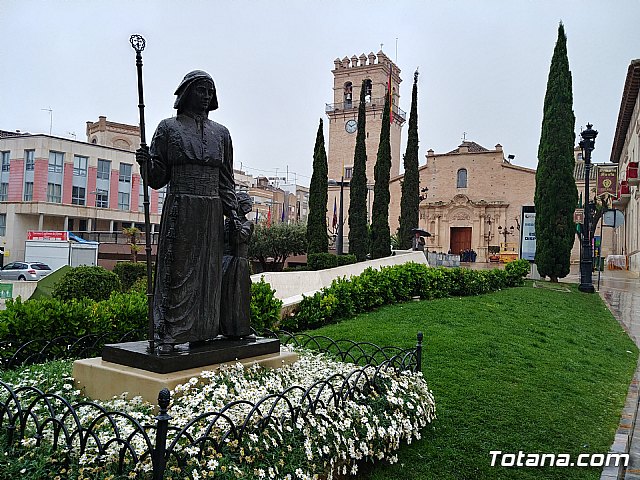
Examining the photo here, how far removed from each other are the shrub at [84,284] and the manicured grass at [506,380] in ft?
15.5

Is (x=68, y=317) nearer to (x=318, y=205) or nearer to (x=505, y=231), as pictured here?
(x=318, y=205)

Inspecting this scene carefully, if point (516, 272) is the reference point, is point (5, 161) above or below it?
above

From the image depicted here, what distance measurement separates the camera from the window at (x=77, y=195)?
4269 centimetres

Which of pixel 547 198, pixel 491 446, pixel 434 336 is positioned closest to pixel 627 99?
pixel 547 198

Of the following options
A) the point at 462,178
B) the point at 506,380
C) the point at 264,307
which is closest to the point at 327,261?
the point at 264,307

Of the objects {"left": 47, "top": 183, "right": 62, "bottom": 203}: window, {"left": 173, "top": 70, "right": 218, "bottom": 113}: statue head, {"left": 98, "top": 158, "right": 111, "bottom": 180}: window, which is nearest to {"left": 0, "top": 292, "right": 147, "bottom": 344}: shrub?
{"left": 173, "top": 70, "right": 218, "bottom": 113}: statue head

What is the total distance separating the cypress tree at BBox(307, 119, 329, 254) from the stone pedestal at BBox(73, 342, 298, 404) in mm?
24554

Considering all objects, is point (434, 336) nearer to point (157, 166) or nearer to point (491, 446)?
point (491, 446)

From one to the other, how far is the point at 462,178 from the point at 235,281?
1666 inches

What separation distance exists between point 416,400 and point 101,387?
8.81ft

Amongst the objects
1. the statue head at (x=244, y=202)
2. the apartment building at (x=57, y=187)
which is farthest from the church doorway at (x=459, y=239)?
the statue head at (x=244, y=202)

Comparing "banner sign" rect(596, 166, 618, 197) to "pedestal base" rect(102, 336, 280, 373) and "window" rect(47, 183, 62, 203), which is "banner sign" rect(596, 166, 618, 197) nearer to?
"pedestal base" rect(102, 336, 280, 373)

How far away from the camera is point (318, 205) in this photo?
30672mm

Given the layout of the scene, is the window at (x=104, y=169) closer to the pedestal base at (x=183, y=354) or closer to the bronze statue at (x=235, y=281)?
the bronze statue at (x=235, y=281)
